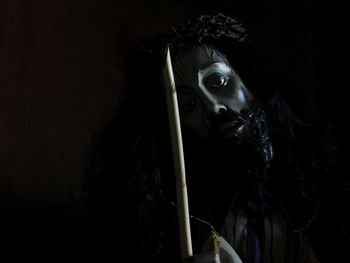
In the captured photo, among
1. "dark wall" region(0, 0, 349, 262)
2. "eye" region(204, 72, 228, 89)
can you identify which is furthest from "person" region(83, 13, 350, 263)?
"dark wall" region(0, 0, 349, 262)

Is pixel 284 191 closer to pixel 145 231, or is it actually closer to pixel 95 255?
pixel 145 231

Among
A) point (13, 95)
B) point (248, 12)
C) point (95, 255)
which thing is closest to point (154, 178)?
point (95, 255)

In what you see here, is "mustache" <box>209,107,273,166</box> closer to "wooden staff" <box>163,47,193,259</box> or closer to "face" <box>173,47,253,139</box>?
"face" <box>173,47,253,139</box>

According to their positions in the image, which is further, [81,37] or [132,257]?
[81,37]

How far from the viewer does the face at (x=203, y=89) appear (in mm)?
663

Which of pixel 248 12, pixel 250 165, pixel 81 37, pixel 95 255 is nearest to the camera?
pixel 250 165

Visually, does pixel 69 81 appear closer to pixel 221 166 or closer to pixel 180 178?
pixel 221 166

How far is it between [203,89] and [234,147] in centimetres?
8

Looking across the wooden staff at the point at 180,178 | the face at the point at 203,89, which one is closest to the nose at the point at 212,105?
the face at the point at 203,89

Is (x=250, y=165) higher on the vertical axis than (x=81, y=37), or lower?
lower

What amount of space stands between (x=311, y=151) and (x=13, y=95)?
0.44 meters

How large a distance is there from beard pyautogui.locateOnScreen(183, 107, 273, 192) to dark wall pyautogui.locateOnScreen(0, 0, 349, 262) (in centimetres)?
21

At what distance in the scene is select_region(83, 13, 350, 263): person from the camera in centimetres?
64

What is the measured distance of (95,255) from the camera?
789 millimetres
